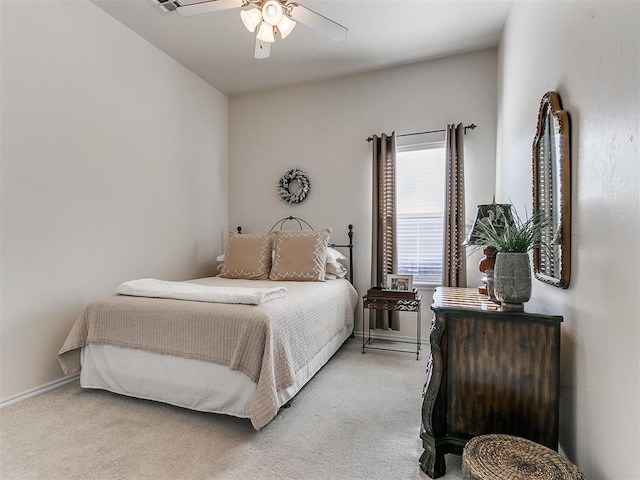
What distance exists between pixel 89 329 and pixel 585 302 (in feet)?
9.33

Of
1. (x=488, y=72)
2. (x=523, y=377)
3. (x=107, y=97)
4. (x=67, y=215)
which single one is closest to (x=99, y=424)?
(x=67, y=215)

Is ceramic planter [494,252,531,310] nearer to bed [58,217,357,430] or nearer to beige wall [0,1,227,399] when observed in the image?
bed [58,217,357,430]

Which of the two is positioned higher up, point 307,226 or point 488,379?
point 307,226

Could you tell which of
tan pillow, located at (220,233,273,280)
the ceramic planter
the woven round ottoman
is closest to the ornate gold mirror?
the ceramic planter

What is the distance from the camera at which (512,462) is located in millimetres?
1202

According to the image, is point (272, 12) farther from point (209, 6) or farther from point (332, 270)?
point (332, 270)

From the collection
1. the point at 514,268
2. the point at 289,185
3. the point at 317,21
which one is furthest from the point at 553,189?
the point at 289,185

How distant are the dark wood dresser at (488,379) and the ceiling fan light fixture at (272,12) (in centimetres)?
193

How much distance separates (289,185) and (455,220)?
1.95 m

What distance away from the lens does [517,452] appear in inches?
49.4

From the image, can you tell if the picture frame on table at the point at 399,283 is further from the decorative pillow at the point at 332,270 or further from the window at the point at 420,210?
the decorative pillow at the point at 332,270

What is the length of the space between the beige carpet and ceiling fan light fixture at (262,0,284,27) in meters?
2.43

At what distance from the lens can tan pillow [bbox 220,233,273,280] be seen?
3604 millimetres

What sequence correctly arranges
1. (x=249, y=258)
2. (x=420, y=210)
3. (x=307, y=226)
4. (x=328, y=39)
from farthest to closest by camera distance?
(x=307, y=226)
(x=420, y=210)
(x=249, y=258)
(x=328, y=39)
